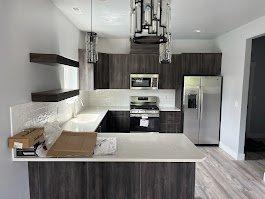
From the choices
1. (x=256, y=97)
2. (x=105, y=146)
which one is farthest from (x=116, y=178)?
(x=256, y=97)

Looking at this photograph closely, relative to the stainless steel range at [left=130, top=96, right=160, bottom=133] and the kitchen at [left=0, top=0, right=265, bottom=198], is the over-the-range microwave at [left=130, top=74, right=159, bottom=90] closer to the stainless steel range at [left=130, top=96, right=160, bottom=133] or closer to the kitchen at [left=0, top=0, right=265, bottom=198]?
the kitchen at [left=0, top=0, right=265, bottom=198]

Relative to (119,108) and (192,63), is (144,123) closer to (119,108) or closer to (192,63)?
(119,108)

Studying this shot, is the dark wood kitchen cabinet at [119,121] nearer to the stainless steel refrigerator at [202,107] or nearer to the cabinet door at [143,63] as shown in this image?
the cabinet door at [143,63]

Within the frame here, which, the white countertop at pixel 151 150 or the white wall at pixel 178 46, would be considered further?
the white wall at pixel 178 46

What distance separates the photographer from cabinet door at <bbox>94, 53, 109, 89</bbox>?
4.84 meters

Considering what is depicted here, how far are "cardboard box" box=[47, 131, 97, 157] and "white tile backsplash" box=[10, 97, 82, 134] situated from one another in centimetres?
37

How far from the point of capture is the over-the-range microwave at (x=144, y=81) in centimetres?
517

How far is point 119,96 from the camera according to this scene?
18.7 feet

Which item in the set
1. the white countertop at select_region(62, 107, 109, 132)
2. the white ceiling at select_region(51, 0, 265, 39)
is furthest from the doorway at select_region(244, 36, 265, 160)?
the white countertop at select_region(62, 107, 109, 132)

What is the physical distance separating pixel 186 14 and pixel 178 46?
229cm

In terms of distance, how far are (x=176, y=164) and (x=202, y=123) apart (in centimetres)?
327

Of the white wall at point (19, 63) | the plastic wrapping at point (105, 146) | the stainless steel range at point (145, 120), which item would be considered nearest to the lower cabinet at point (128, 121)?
the stainless steel range at point (145, 120)

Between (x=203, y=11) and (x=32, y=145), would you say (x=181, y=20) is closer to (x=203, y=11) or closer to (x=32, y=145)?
(x=203, y=11)

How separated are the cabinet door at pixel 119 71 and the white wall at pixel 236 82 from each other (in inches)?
92.6
